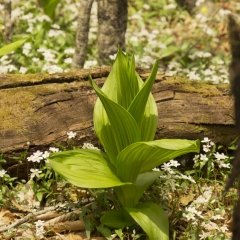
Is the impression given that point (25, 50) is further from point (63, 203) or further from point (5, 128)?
point (63, 203)

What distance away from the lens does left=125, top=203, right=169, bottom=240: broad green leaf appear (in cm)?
277

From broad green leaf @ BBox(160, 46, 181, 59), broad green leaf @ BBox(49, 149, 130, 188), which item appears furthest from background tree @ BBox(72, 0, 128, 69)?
broad green leaf @ BBox(49, 149, 130, 188)

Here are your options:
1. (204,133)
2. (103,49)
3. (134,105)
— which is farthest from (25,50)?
(134,105)

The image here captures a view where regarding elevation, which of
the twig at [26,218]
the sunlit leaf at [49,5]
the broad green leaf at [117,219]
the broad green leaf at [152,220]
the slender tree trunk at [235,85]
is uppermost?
the slender tree trunk at [235,85]

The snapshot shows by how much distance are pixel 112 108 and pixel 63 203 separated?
94 centimetres

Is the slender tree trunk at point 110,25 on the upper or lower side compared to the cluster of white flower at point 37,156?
upper

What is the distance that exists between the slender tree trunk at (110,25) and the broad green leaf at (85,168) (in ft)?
8.41

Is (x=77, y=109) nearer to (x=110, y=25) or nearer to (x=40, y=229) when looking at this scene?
(x=40, y=229)

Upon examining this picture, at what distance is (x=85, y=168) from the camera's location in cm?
285

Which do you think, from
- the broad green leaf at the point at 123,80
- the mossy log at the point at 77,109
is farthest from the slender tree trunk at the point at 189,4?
the broad green leaf at the point at 123,80

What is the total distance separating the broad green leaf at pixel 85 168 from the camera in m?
2.70

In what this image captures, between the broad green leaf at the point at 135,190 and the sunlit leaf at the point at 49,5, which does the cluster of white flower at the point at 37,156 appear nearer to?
the broad green leaf at the point at 135,190

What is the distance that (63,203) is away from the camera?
330 cm

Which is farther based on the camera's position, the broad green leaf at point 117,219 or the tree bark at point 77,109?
the tree bark at point 77,109
